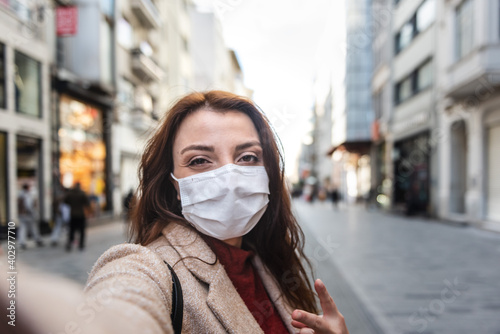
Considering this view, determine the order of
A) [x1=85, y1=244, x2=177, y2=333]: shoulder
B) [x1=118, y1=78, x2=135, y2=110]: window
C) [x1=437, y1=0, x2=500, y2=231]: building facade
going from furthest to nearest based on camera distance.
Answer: [x1=118, y1=78, x2=135, y2=110]: window → [x1=437, y1=0, x2=500, y2=231]: building facade → [x1=85, y1=244, x2=177, y2=333]: shoulder

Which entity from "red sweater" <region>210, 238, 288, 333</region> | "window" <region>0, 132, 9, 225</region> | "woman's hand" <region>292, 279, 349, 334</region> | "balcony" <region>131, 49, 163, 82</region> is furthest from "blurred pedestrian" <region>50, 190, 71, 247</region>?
"balcony" <region>131, 49, 163, 82</region>

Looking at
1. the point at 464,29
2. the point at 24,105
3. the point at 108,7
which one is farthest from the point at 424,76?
the point at 24,105

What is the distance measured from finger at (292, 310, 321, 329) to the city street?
733mm

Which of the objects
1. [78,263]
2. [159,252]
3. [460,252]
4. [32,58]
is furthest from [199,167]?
[32,58]

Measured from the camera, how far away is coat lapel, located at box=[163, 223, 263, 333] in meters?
1.05

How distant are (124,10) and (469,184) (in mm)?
16171

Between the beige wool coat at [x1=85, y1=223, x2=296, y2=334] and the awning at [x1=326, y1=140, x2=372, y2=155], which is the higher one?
the awning at [x1=326, y1=140, x2=372, y2=155]

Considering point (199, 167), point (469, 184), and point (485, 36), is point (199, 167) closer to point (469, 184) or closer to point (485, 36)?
point (485, 36)

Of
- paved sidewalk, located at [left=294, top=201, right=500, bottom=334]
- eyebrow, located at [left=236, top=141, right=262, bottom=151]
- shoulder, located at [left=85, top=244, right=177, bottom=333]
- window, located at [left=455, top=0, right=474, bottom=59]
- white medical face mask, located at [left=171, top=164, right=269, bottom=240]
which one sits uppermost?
window, located at [left=455, top=0, right=474, bottom=59]

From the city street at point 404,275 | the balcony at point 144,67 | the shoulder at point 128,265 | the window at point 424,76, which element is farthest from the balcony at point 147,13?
the shoulder at point 128,265

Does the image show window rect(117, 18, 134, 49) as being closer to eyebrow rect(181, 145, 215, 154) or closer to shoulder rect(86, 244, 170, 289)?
eyebrow rect(181, 145, 215, 154)

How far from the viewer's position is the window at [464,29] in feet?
38.7

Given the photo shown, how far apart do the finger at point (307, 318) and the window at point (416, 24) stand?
1716 cm

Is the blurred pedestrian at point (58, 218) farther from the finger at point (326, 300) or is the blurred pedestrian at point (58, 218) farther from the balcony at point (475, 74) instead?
the balcony at point (475, 74)
